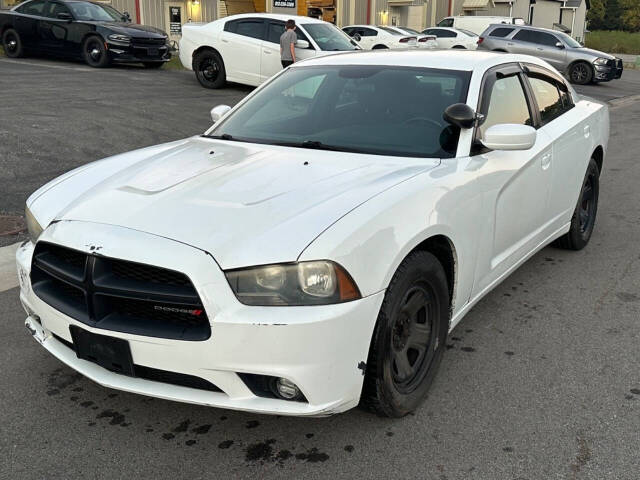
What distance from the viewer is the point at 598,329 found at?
398cm

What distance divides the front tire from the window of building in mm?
21846

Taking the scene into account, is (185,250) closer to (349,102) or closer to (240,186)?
(240,186)

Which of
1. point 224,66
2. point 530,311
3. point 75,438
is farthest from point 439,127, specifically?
point 224,66

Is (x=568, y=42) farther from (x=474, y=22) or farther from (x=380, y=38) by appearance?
(x=474, y=22)

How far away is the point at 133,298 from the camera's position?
2541 millimetres

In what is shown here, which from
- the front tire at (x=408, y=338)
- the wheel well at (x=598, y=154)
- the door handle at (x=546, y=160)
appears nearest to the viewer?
the front tire at (x=408, y=338)

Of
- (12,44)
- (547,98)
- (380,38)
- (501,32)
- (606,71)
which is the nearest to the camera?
(547,98)

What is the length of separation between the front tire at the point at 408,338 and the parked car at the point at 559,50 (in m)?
20.6

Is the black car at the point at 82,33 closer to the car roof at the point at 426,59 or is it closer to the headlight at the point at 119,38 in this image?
the headlight at the point at 119,38

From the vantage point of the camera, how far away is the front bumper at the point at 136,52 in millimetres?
15641

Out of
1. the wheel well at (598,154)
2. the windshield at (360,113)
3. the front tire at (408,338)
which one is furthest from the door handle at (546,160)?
the front tire at (408,338)

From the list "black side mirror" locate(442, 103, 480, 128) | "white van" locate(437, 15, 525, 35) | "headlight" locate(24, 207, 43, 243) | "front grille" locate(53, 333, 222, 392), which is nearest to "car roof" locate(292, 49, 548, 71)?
"black side mirror" locate(442, 103, 480, 128)

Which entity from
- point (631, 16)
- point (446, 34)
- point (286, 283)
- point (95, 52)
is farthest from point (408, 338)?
point (631, 16)

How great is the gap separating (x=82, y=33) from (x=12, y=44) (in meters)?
2.71
